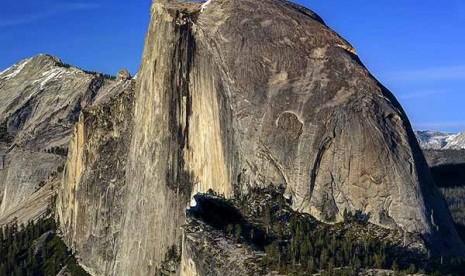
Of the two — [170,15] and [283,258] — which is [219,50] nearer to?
[170,15]

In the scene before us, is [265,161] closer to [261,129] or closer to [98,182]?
[261,129]

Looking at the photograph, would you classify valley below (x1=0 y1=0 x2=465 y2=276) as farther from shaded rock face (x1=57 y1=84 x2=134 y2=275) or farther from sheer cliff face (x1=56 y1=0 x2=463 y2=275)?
shaded rock face (x1=57 y1=84 x2=134 y2=275)

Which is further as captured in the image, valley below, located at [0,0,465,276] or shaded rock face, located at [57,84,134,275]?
shaded rock face, located at [57,84,134,275]

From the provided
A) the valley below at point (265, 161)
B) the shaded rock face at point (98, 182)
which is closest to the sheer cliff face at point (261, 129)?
the valley below at point (265, 161)

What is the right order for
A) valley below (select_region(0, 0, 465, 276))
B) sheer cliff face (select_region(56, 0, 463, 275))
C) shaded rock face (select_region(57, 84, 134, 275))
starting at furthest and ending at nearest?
1. shaded rock face (select_region(57, 84, 134, 275))
2. sheer cliff face (select_region(56, 0, 463, 275))
3. valley below (select_region(0, 0, 465, 276))

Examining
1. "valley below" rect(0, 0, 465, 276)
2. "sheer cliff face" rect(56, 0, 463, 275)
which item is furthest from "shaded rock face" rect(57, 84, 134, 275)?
"sheer cliff face" rect(56, 0, 463, 275)

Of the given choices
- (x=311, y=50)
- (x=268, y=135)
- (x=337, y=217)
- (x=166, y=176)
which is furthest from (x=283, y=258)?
(x=166, y=176)

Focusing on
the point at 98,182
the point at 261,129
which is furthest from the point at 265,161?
the point at 98,182

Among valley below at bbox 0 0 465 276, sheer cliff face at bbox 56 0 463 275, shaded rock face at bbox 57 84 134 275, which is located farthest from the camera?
shaded rock face at bbox 57 84 134 275

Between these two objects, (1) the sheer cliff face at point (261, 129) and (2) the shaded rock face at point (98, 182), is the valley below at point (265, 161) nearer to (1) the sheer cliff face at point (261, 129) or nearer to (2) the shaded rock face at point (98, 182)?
(1) the sheer cliff face at point (261, 129)
